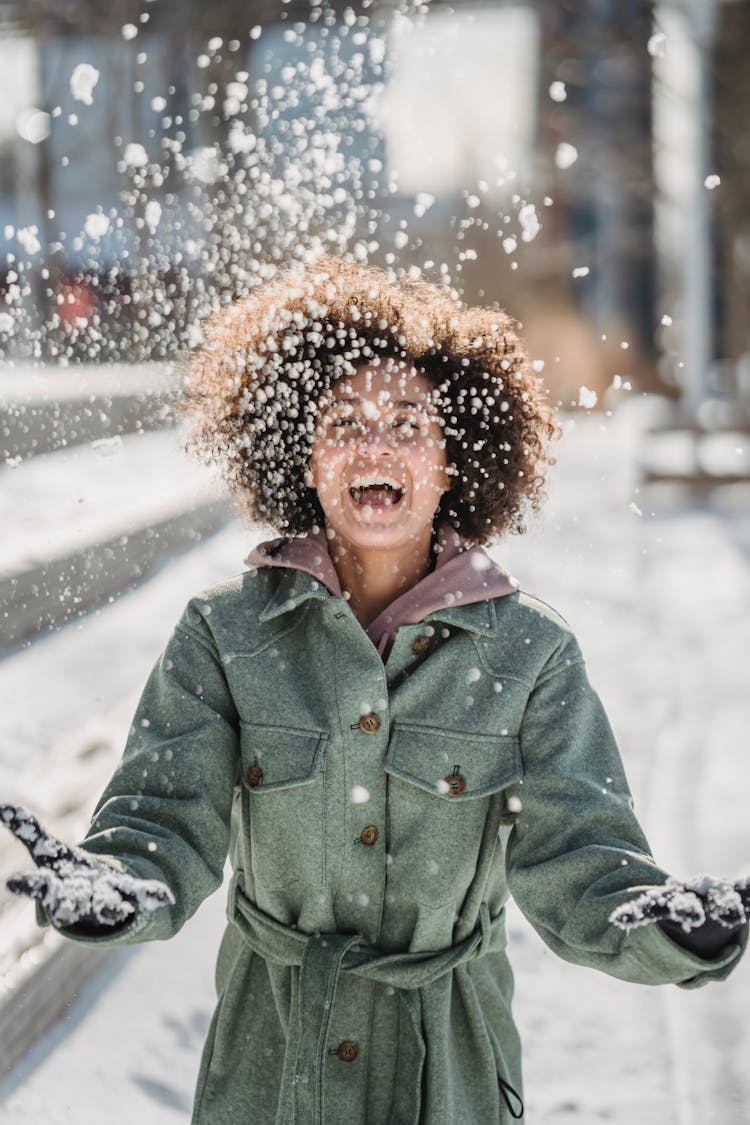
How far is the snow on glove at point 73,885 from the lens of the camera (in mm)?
1104

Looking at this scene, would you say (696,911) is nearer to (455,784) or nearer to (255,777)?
(455,784)

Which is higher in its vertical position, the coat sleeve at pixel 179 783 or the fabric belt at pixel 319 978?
the coat sleeve at pixel 179 783

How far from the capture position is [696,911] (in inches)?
44.3

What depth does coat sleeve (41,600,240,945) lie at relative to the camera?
130 cm

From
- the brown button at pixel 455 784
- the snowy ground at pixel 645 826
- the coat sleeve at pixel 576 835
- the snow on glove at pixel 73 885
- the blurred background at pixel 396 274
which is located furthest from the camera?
the blurred background at pixel 396 274

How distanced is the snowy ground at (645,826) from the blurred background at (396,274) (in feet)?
0.04

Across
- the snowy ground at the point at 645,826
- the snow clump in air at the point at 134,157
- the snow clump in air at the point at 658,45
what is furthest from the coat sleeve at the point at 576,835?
the snow clump in air at the point at 658,45

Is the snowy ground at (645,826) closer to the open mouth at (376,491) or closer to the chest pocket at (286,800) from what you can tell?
the open mouth at (376,491)

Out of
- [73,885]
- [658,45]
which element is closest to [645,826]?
[73,885]

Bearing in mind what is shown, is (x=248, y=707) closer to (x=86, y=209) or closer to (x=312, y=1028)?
(x=312, y=1028)

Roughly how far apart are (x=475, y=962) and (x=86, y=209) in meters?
18.7

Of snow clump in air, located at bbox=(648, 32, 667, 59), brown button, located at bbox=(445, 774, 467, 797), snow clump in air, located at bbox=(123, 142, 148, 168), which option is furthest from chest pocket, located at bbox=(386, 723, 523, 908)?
snow clump in air, located at bbox=(648, 32, 667, 59)

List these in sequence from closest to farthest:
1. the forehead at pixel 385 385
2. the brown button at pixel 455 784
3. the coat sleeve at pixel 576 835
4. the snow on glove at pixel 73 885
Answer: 1. the snow on glove at pixel 73 885
2. the coat sleeve at pixel 576 835
3. the brown button at pixel 455 784
4. the forehead at pixel 385 385

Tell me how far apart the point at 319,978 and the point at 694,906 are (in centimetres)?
41
